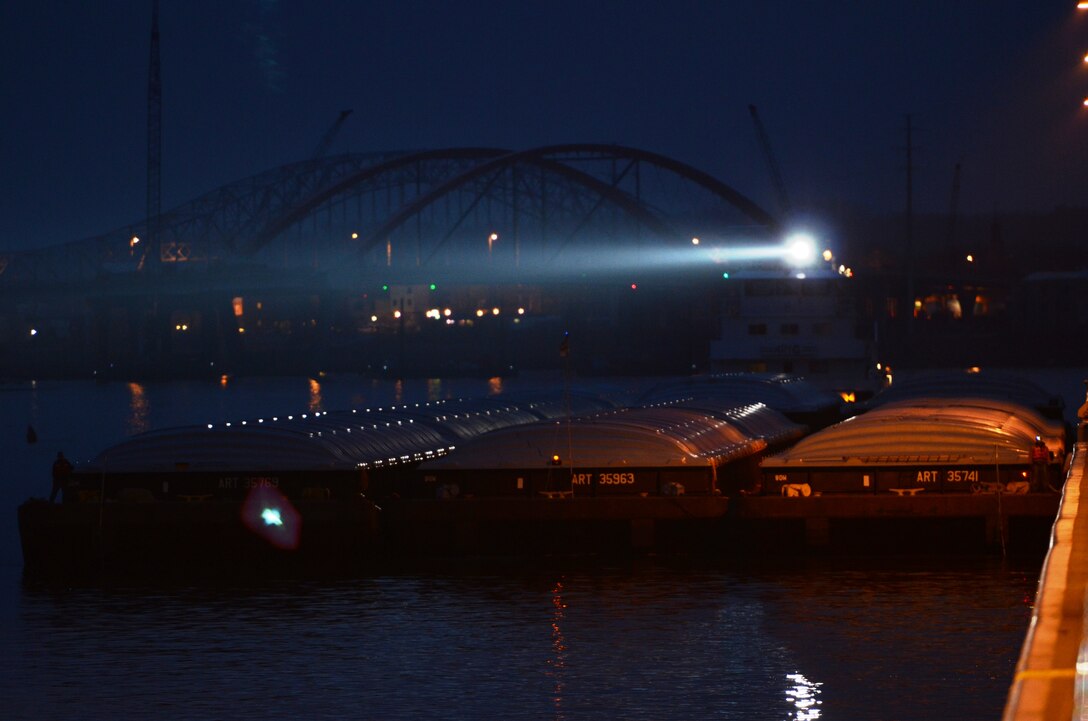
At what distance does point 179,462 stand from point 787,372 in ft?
136

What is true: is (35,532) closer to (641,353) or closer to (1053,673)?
(1053,673)

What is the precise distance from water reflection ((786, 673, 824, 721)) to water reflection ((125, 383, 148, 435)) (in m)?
72.3

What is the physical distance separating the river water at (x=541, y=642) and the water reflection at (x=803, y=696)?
0.18ft

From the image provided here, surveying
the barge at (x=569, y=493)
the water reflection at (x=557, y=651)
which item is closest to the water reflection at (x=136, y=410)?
the barge at (x=569, y=493)

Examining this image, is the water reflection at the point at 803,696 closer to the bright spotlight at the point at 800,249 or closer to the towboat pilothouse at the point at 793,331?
the towboat pilothouse at the point at 793,331

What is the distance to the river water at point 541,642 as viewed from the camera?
2134 cm

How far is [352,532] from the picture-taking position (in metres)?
32.0

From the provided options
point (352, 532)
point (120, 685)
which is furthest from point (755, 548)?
point (120, 685)

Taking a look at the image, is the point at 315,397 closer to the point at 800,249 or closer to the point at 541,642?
the point at 800,249

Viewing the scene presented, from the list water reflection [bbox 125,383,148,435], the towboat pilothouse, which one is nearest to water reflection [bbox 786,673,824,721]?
the towboat pilothouse

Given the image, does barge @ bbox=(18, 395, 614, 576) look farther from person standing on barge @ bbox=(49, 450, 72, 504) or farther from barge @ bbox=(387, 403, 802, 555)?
barge @ bbox=(387, 403, 802, 555)

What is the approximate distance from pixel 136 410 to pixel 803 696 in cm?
10375

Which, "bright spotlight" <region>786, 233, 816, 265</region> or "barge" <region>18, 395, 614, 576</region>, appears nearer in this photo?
"barge" <region>18, 395, 614, 576</region>

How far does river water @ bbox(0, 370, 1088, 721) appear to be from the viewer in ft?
70.0
